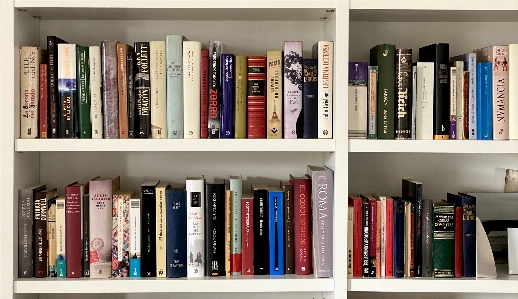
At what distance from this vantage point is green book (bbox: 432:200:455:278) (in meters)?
1.53

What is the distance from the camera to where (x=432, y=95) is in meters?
1.53

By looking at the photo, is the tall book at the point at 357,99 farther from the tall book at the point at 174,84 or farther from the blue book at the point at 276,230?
the tall book at the point at 174,84

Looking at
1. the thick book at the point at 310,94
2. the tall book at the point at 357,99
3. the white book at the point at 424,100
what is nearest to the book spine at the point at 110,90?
the thick book at the point at 310,94

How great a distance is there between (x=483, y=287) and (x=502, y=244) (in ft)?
0.73

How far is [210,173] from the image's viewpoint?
5.73 ft

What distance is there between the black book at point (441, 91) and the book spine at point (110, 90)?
82 cm

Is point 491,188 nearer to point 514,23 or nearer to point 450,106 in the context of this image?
point 450,106

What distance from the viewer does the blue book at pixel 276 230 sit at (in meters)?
1.54

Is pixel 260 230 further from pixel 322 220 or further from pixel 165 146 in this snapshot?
pixel 165 146

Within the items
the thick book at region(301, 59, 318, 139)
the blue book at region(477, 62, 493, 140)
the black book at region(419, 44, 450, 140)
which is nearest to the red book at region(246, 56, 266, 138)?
the thick book at region(301, 59, 318, 139)

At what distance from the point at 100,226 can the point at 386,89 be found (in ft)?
2.66

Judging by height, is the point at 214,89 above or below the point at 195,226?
above

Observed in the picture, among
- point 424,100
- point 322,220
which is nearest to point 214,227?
point 322,220

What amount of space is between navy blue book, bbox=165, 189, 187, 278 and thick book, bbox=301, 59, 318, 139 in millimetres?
365
